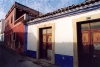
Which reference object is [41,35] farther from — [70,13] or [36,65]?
[70,13]

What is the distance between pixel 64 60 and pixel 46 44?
7.58 ft

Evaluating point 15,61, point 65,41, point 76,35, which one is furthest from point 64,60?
point 15,61

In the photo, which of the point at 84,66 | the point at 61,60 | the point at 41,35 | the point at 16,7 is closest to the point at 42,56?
the point at 41,35

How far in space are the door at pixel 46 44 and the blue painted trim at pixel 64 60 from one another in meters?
1.19

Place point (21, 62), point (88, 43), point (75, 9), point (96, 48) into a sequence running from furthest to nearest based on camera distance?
point (21, 62), point (75, 9), point (88, 43), point (96, 48)

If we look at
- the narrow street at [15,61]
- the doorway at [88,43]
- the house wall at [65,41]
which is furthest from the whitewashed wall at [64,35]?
the narrow street at [15,61]

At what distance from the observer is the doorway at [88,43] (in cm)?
514

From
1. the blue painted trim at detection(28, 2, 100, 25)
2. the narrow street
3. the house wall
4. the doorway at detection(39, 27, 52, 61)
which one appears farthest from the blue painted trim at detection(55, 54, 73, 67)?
the blue painted trim at detection(28, 2, 100, 25)

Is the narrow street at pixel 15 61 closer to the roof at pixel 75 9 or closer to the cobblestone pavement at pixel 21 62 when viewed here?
the cobblestone pavement at pixel 21 62

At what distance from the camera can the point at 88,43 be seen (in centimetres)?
544

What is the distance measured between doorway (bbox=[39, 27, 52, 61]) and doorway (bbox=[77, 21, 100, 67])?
2566mm

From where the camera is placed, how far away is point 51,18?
7090mm

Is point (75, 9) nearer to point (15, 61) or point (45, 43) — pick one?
point (45, 43)

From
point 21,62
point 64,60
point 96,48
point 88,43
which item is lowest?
point 21,62
